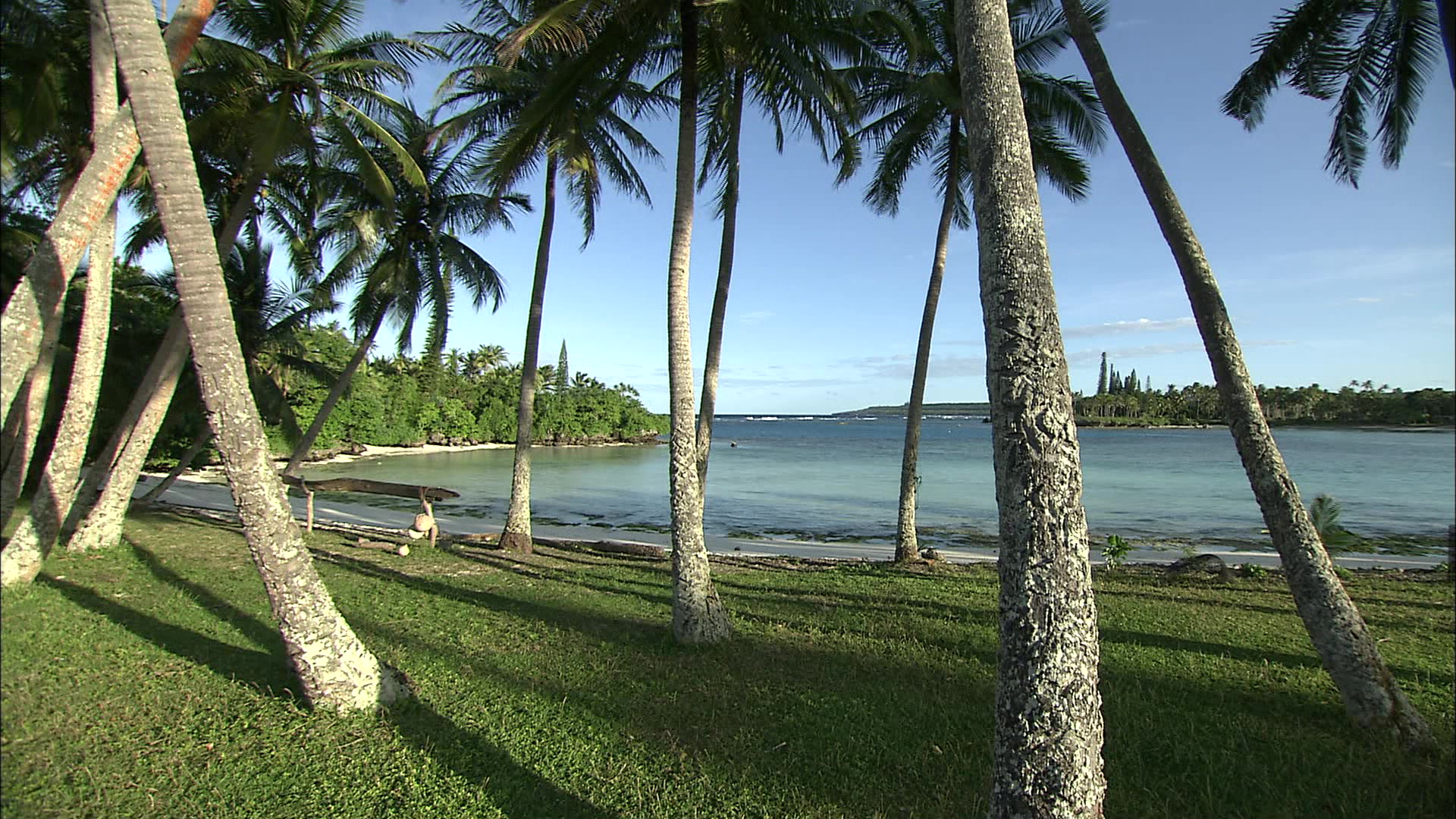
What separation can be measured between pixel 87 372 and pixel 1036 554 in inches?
324

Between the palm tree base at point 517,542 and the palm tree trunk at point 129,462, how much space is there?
5.07 m

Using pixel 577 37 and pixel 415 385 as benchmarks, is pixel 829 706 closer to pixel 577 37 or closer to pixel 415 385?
pixel 577 37

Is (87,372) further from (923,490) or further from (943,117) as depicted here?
(923,490)

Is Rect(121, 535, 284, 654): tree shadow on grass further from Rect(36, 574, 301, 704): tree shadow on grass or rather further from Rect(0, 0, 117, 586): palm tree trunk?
Rect(0, 0, 117, 586): palm tree trunk

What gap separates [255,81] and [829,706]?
11352 millimetres

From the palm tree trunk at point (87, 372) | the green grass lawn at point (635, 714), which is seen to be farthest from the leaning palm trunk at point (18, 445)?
the palm tree trunk at point (87, 372)

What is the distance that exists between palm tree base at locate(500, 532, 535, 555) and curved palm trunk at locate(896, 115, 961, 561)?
6245 mm

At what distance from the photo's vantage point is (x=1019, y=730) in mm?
2633

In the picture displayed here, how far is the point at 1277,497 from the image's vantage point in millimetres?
4859

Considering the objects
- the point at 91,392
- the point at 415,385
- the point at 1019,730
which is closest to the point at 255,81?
the point at 91,392

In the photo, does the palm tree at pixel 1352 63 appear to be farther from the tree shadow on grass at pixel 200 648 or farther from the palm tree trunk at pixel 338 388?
the palm tree trunk at pixel 338 388

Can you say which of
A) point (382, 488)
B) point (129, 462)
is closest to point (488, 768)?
point (129, 462)

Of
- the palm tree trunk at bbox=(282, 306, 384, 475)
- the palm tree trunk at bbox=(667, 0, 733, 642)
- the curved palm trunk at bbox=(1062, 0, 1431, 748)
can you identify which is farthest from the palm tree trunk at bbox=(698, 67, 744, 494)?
the palm tree trunk at bbox=(282, 306, 384, 475)

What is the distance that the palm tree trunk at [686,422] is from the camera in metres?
6.41
